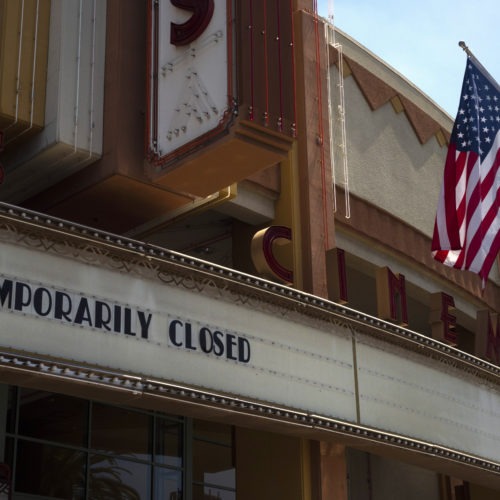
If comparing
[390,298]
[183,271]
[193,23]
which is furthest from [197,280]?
[390,298]

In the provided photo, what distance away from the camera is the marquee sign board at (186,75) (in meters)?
15.1

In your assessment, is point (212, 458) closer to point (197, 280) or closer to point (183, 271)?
point (197, 280)

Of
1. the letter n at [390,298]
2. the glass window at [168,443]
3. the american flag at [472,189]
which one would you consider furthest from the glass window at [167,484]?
the american flag at [472,189]

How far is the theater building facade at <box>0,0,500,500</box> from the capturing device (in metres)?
13.6

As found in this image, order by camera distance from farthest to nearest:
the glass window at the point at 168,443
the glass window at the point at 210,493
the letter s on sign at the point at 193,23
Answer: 1. the glass window at the point at 210,493
2. the glass window at the point at 168,443
3. the letter s on sign at the point at 193,23

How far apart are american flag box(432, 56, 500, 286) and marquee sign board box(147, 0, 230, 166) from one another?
5186 millimetres

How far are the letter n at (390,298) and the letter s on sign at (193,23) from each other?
18.1 feet

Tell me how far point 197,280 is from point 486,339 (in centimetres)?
790

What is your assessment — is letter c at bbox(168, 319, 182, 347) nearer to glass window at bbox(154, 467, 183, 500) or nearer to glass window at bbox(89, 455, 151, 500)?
glass window at bbox(89, 455, 151, 500)

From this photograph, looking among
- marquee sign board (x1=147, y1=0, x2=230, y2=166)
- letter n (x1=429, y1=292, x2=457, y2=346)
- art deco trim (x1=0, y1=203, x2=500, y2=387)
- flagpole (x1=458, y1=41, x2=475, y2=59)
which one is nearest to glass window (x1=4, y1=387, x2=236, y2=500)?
art deco trim (x1=0, y1=203, x2=500, y2=387)

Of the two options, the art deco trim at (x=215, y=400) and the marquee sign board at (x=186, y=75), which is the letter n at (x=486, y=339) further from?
the marquee sign board at (x=186, y=75)

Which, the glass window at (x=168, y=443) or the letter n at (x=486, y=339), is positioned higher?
the letter n at (x=486, y=339)

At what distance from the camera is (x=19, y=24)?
51.3 ft

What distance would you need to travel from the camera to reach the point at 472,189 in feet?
61.4
